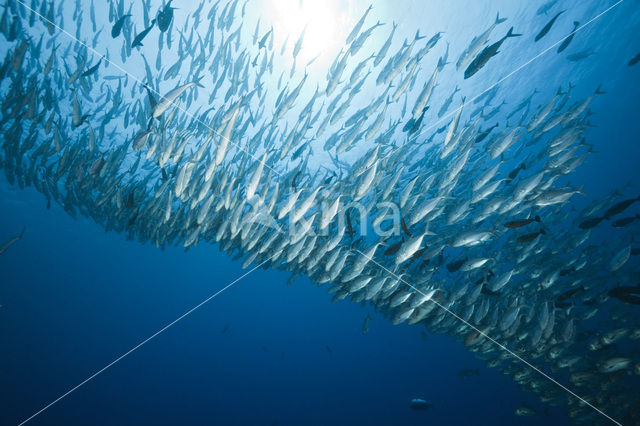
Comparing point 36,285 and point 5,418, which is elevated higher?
point 5,418

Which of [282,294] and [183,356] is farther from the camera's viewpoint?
[282,294]

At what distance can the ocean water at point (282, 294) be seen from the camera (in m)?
11.5

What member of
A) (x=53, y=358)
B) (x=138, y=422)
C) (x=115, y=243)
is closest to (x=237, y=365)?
(x=138, y=422)

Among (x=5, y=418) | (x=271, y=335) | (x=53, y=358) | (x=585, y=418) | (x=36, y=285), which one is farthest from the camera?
(x=271, y=335)

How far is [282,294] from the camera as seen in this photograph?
253ft

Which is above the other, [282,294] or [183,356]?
[282,294]

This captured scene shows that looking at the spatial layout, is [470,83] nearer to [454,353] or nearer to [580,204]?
[580,204]

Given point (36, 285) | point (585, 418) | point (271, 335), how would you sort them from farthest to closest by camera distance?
point (271, 335) < point (36, 285) < point (585, 418)

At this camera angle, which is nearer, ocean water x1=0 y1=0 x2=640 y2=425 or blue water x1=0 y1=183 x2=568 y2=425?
ocean water x1=0 y1=0 x2=640 y2=425

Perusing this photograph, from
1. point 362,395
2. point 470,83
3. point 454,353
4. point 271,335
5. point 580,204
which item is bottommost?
point 271,335

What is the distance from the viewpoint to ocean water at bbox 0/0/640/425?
1152 centimetres

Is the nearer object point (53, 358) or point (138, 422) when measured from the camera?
point (138, 422)

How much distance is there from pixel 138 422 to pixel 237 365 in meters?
19.7

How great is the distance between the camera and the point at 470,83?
14977 mm
